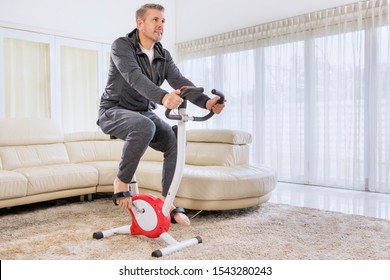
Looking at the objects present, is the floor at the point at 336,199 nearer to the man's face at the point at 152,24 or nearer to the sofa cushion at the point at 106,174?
the sofa cushion at the point at 106,174

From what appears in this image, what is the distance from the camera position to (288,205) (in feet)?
11.0

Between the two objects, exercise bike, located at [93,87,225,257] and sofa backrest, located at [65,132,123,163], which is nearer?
exercise bike, located at [93,87,225,257]

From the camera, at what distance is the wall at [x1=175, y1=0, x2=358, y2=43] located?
4906 mm

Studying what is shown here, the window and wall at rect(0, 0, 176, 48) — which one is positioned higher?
wall at rect(0, 0, 176, 48)

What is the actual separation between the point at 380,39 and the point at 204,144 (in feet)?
7.93

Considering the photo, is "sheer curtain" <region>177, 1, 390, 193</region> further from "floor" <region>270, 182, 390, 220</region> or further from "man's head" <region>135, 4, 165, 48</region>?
"man's head" <region>135, 4, 165, 48</region>

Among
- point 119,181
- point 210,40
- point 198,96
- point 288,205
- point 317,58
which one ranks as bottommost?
point 288,205

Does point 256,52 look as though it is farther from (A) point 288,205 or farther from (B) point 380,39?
(A) point 288,205

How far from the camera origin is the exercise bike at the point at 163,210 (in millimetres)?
1985

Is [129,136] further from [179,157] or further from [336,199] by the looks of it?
[336,199]

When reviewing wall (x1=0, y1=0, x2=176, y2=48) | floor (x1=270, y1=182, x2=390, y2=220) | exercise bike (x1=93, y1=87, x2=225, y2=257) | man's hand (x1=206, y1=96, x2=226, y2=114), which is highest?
wall (x1=0, y1=0, x2=176, y2=48)

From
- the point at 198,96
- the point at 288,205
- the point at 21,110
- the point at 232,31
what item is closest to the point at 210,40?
the point at 232,31

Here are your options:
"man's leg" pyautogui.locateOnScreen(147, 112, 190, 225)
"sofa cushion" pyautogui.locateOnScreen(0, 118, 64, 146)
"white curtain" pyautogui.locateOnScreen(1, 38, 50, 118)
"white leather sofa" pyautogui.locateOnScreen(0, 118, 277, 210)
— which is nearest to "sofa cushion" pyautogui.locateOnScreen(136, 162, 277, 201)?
"white leather sofa" pyautogui.locateOnScreen(0, 118, 277, 210)

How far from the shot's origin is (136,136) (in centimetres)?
198
